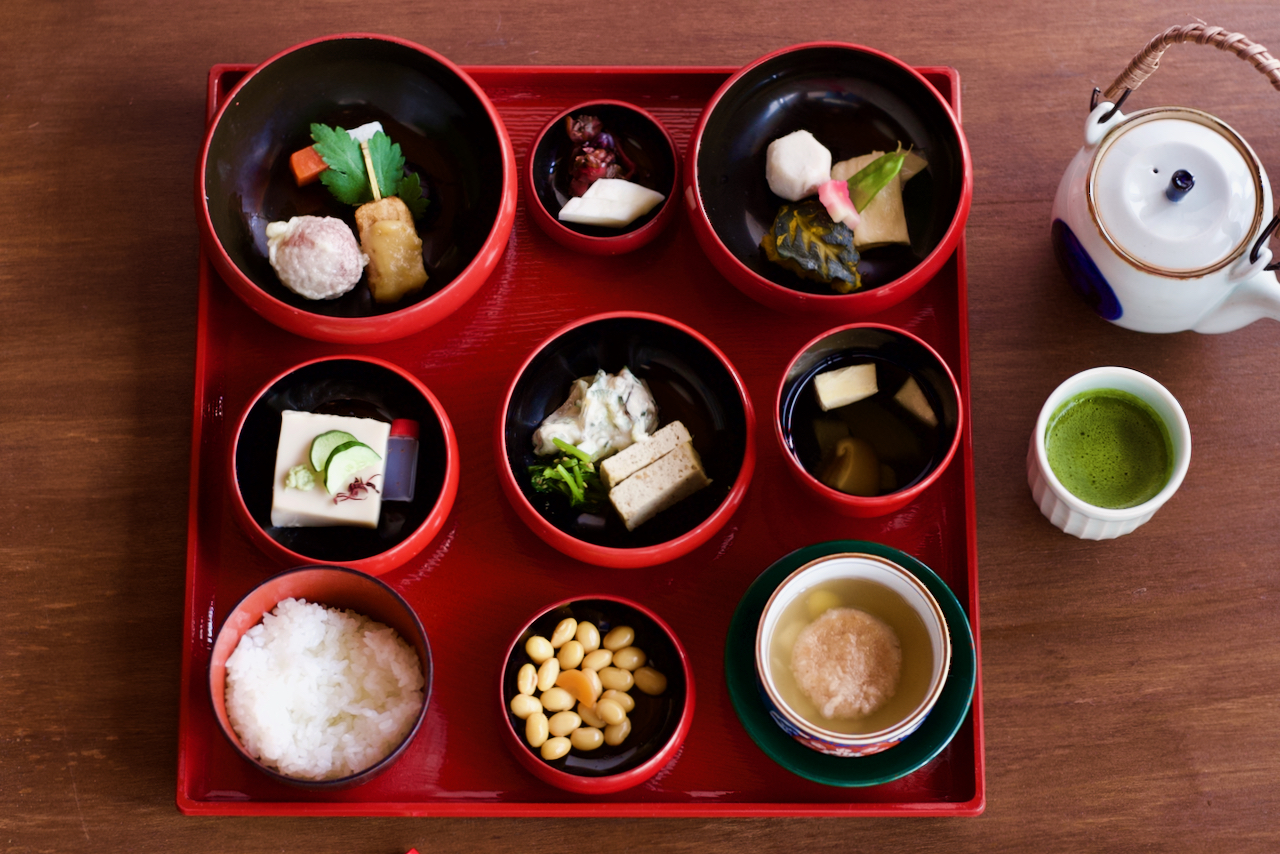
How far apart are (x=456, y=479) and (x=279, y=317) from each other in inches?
16.0

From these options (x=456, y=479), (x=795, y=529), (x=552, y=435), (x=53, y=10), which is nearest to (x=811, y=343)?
(x=795, y=529)

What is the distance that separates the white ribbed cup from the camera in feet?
5.28

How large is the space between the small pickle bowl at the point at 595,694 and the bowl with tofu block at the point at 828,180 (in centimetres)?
62

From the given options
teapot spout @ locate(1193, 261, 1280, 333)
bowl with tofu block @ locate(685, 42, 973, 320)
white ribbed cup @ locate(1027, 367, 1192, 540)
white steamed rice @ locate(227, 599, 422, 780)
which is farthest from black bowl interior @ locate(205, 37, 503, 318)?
teapot spout @ locate(1193, 261, 1280, 333)

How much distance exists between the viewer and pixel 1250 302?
1.63m

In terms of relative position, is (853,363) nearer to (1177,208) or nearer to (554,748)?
(1177,208)

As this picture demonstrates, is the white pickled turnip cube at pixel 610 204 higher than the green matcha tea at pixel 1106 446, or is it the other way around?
the white pickled turnip cube at pixel 610 204

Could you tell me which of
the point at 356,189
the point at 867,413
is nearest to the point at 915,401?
the point at 867,413

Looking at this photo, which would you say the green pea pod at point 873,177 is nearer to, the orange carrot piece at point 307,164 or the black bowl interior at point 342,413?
the black bowl interior at point 342,413

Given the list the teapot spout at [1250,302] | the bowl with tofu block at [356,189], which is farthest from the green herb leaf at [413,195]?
the teapot spout at [1250,302]

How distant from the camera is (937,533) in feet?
5.61

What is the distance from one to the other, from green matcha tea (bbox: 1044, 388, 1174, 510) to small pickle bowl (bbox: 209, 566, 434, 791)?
111cm

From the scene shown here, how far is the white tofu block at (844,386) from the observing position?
1665 mm

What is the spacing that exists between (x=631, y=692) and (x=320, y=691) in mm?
506
